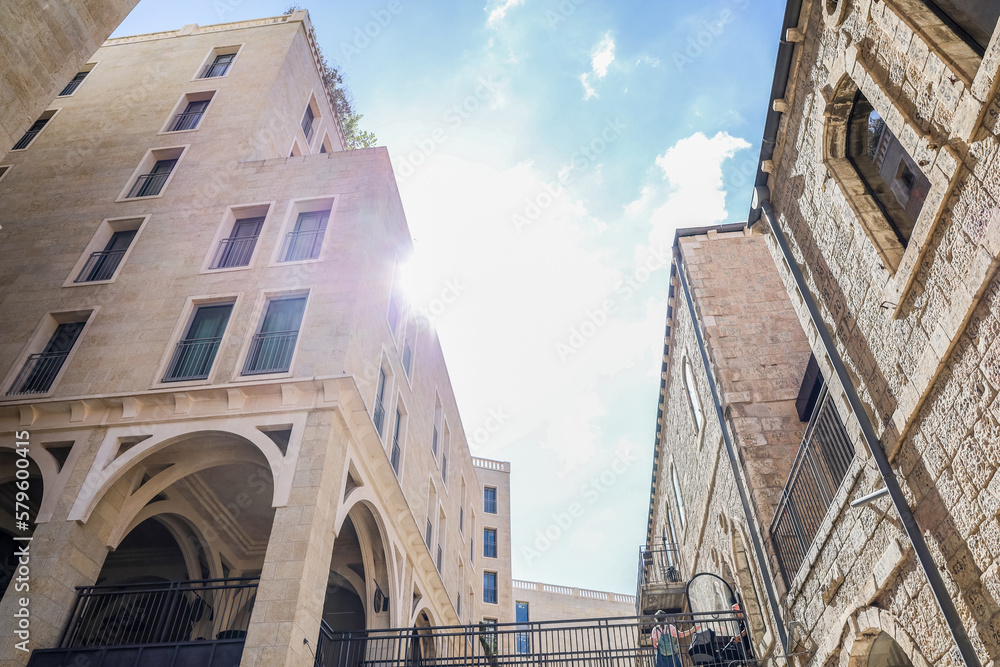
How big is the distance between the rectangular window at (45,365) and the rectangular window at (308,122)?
1168 centimetres

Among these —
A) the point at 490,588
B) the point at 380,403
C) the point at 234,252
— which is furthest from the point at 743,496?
the point at 490,588

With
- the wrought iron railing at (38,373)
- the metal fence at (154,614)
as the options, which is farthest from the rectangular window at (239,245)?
the metal fence at (154,614)

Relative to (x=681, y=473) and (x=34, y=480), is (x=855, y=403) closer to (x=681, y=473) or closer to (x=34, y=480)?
(x=681, y=473)

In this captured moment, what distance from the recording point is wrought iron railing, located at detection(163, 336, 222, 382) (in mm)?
12266

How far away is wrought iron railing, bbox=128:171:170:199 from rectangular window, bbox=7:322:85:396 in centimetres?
481

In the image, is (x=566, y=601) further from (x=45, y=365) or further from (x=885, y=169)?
(x=885, y=169)

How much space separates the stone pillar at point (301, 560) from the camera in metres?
8.62

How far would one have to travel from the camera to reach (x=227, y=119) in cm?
1872

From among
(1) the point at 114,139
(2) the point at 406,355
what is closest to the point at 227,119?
(1) the point at 114,139

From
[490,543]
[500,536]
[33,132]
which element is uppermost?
[33,132]

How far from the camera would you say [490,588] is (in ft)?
115

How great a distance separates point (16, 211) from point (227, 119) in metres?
6.11

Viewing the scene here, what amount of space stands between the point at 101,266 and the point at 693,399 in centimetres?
1499

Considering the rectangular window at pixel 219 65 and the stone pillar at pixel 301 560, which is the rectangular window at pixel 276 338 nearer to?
the stone pillar at pixel 301 560
